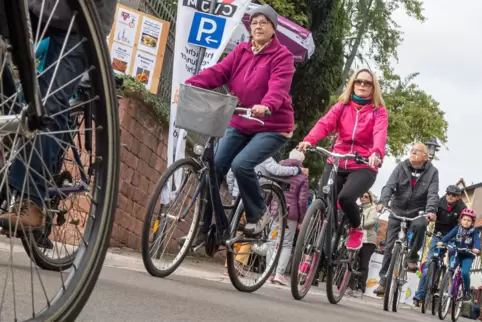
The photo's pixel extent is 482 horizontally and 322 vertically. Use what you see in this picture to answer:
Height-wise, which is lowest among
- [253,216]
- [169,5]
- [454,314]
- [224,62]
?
[454,314]

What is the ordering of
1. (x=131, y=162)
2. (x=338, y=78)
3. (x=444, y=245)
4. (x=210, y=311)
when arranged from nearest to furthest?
(x=210, y=311)
(x=131, y=162)
(x=444, y=245)
(x=338, y=78)

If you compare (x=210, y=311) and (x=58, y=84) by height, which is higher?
(x=58, y=84)

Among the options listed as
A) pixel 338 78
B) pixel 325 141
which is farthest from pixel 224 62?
pixel 325 141

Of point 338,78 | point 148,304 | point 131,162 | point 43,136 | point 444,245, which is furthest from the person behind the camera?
point 338,78

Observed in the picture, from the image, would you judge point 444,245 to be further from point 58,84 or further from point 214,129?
point 58,84

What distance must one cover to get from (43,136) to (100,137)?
177mm

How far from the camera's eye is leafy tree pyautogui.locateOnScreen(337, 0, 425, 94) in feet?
128

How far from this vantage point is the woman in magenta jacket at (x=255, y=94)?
7.05 metres

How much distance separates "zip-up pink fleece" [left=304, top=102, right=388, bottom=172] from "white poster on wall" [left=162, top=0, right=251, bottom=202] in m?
2.05

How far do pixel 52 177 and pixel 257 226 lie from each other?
482cm

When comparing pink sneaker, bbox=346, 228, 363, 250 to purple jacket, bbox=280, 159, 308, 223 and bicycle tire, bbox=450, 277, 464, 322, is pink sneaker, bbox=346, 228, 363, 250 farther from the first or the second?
bicycle tire, bbox=450, 277, 464, 322

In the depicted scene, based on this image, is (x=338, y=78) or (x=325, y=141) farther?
(x=325, y=141)

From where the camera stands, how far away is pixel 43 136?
8.25 feet

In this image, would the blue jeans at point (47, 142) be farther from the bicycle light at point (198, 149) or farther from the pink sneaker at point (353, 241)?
the pink sneaker at point (353, 241)
